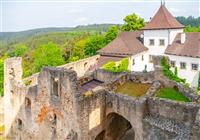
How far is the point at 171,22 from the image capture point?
41.0 meters

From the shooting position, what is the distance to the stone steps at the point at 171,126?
15.3m

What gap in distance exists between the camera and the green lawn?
757 inches

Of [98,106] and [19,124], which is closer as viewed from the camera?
[98,106]

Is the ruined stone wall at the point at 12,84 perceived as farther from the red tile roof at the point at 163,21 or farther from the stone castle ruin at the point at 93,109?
the red tile roof at the point at 163,21

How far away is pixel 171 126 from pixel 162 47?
85.2ft

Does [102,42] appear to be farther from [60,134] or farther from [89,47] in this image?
[60,134]

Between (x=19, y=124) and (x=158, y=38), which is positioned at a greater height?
(x=158, y=38)

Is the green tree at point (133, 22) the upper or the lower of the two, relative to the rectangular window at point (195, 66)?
upper

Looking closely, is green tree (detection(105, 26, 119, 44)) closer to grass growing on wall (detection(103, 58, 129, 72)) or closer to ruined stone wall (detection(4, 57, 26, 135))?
grass growing on wall (detection(103, 58, 129, 72))

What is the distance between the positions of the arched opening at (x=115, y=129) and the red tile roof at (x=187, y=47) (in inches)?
663

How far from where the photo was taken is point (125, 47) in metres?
40.9

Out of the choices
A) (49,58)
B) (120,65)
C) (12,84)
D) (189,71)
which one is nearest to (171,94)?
(12,84)

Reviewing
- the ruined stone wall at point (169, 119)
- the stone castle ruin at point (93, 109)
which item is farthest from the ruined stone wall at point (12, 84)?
the ruined stone wall at point (169, 119)

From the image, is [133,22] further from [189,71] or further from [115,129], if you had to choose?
[115,129]
